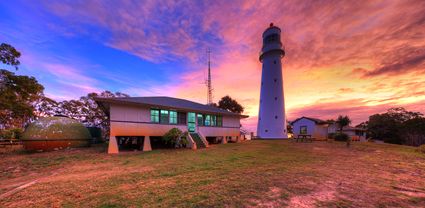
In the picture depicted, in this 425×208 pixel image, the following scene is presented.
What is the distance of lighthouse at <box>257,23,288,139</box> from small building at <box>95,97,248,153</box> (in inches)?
327

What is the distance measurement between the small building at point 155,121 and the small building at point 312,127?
15.7 m

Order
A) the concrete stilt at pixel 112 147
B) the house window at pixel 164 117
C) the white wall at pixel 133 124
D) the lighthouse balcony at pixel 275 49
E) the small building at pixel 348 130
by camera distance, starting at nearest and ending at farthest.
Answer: the concrete stilt at pixel 112 147, the white wall at pixel 133 124, the house window at pixel 164 117, the lighthouse balcony at pixel 275 49, the small building at pixel 348 130

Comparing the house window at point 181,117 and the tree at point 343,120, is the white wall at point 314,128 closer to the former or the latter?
the tree at point 343,120

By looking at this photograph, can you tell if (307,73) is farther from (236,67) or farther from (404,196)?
(404,196)

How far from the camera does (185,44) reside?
658 inches

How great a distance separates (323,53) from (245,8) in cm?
952

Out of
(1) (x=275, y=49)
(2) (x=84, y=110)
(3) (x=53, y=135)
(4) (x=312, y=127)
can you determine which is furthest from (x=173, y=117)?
(2) (x=84, y=110)

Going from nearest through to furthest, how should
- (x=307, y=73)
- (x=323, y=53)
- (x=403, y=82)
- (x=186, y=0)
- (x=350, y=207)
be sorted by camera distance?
(x=350, y=207)
(x=186, y=0)
(x=323, y=53)
(x=403, y=82)
(x=307, y=73)

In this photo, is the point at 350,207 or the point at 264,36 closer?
the point at 350,207

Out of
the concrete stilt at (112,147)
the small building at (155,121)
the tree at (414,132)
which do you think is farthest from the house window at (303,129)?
the tree at (414,132)

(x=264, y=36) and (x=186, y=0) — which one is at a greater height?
(x=264, y=36)

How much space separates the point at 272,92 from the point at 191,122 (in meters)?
15.1

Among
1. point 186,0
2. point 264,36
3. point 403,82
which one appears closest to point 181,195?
point 186,0

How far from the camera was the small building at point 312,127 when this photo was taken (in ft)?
89.3
